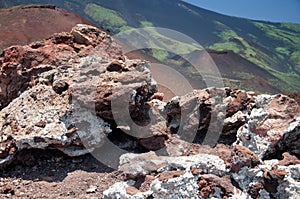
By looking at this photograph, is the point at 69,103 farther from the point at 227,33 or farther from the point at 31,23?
the point at 227,33

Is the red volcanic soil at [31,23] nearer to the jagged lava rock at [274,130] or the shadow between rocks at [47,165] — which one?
the shadow between rocks at [47,165]

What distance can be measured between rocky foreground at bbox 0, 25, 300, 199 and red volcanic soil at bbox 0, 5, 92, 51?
13728 millimetres

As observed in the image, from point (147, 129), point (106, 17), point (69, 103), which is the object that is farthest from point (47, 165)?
point (106, 17)

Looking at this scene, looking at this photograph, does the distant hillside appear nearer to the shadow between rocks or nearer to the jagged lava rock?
the jagged lava rock

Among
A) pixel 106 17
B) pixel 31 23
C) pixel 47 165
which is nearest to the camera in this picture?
pixel 47 165

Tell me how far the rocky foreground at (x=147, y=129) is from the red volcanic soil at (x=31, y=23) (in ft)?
45.0

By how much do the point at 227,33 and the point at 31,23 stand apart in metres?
43.4

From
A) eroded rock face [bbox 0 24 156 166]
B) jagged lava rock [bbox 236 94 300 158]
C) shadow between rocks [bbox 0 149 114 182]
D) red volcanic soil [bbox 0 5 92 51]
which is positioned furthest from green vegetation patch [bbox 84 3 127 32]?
jagged lava rock [bbox 236 94 300 158]

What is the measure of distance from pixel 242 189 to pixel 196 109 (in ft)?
6.38

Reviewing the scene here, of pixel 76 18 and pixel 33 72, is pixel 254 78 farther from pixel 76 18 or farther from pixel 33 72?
pixel 33 72

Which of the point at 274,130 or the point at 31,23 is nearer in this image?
the point at 274,130

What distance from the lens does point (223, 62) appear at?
3647cm

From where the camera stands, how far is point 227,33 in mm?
59219

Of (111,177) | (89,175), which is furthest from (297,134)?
(89,175)
